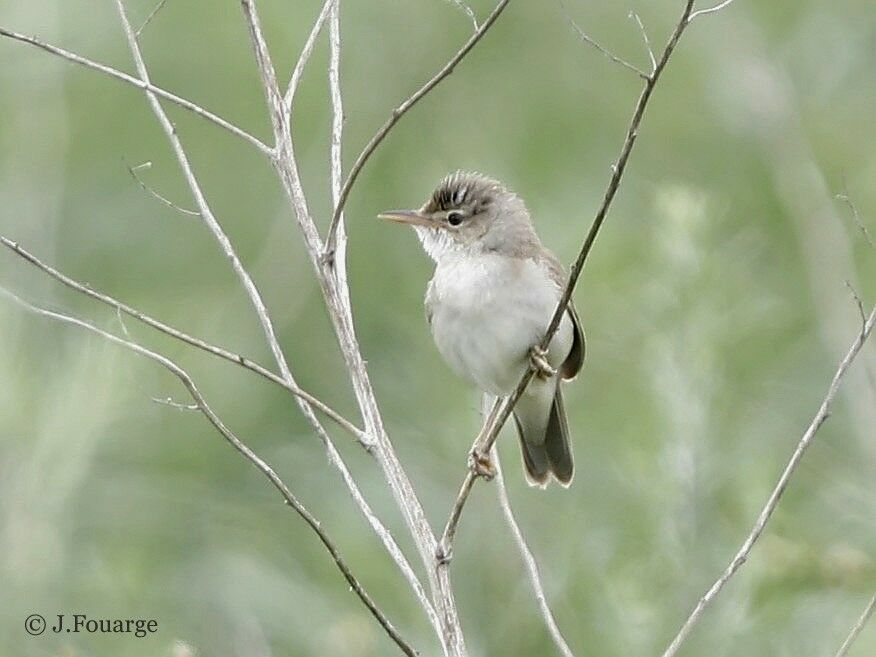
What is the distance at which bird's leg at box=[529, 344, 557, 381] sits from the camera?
4775 millimetres

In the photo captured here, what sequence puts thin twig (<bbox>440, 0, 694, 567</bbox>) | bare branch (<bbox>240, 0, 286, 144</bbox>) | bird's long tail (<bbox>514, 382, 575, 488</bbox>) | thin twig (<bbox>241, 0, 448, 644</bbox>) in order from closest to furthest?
thin twig (<bbox>440, 0, 694, 567</bbox>) → thin twig (<bbox>241, 0, 448, 644</bbox>) → bare branch (<bbox>240, 0, 286, 144</bbox>) → bird's long tail (<bbox>514, 382, 575, 488</bbox>)

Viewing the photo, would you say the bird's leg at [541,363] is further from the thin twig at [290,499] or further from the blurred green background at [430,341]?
the thin twig at [290,499]

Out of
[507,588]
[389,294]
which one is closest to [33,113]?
[389,294]

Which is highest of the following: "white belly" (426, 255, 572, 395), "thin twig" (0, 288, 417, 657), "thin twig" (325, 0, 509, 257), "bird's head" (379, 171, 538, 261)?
"bird's head" (379, 171, 538, 261)

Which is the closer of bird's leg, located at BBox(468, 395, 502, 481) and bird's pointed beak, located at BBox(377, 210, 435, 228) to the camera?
bird's leg, located at BBox(468, 395, 502, 481)

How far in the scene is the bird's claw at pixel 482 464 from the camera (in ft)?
15.3

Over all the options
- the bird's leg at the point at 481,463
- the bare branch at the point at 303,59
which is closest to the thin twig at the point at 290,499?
the bird's leg at the point at 481,463

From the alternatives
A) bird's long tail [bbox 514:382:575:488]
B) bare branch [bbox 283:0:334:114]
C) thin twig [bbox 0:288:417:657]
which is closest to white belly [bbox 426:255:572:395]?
bird's long tail [bbox 514:382:575:488]

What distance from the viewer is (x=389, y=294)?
891 centimetres

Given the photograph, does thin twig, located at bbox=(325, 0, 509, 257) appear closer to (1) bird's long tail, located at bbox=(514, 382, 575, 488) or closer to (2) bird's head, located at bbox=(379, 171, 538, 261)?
(2) bird's head, located at bbox=(379, 171, 538, 261)

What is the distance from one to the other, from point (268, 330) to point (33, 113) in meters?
4.19

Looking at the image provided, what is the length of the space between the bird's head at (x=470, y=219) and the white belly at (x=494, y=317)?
0.11 meters

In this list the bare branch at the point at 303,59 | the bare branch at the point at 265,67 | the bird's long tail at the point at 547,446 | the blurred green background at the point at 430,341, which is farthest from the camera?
the bird's long tail at the point at 547,446

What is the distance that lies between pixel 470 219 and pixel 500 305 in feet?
1.70
